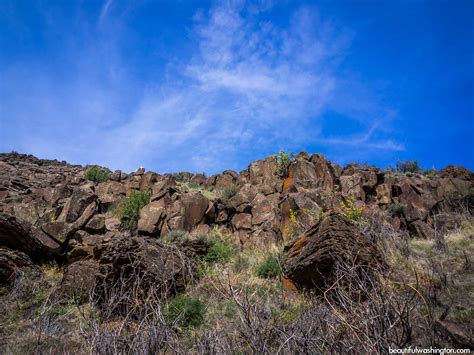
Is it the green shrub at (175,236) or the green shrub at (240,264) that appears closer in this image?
the green shrub at (240,264)

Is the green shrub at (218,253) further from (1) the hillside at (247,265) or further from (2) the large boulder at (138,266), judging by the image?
(2) the large boulder at (138,266)

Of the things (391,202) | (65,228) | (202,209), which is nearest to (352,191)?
(391,202)

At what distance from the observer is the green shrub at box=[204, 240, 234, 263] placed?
32.8 feet

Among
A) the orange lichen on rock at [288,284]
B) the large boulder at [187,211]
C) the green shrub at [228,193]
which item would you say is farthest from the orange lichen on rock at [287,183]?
the orange lichen on rock at [288,284]

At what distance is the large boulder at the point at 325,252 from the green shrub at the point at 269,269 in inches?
39.7

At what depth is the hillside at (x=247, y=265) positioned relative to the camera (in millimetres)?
2893

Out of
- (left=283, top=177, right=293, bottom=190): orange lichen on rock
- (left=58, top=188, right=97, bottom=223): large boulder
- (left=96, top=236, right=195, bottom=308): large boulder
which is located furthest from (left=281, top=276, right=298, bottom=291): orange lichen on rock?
→ (left=58, top=188, right=97, bottom=223): large boulder

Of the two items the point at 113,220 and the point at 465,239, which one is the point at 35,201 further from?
the point at 465,239

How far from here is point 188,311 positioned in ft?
22.4

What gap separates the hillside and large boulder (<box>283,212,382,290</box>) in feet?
0.13

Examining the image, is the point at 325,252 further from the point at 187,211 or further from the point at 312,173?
the point at 312,173

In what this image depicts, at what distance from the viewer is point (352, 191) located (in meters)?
13.3

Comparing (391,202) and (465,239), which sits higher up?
(391,202)

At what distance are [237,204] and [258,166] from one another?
450cm
